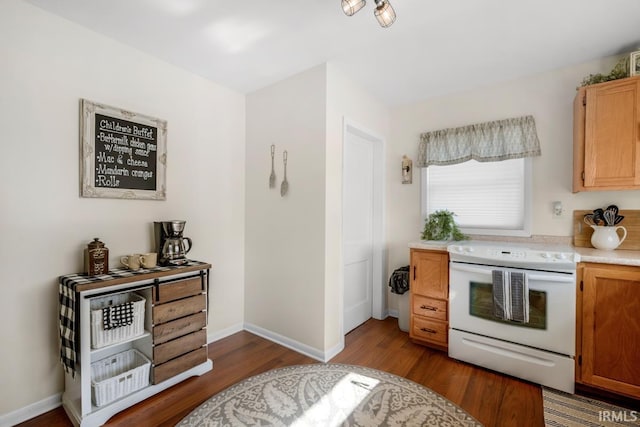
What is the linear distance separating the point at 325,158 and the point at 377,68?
981 millimetres

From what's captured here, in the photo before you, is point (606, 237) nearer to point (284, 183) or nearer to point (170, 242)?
point (284, 183)

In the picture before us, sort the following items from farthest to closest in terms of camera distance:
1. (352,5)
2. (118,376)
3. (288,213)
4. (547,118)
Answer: (288,213) < (547,118) < (118,376) < (352,5)

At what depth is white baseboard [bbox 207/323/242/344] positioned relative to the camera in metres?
2.82

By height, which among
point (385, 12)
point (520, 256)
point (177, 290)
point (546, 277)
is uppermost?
point (385, 12)

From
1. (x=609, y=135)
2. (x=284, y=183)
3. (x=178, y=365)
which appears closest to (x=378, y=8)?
(x=284, y=183)

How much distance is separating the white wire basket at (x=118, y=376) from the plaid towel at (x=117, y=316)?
33 centimetres

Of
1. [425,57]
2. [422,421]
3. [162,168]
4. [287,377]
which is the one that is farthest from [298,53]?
[422,421]

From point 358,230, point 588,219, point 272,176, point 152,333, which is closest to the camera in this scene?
point 152,333

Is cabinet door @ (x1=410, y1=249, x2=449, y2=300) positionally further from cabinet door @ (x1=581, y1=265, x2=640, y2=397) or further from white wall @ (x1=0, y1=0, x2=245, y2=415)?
white wall @ (x1=0, y1=0, x2=245, y2=415)

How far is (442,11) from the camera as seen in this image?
5.99 ft

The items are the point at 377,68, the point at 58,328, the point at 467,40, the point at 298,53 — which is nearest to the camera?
the point at 58,328

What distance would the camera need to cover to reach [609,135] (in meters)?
2.15

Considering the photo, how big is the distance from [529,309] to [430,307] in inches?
30.8

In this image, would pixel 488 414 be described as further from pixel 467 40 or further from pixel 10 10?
pixel 10 10
